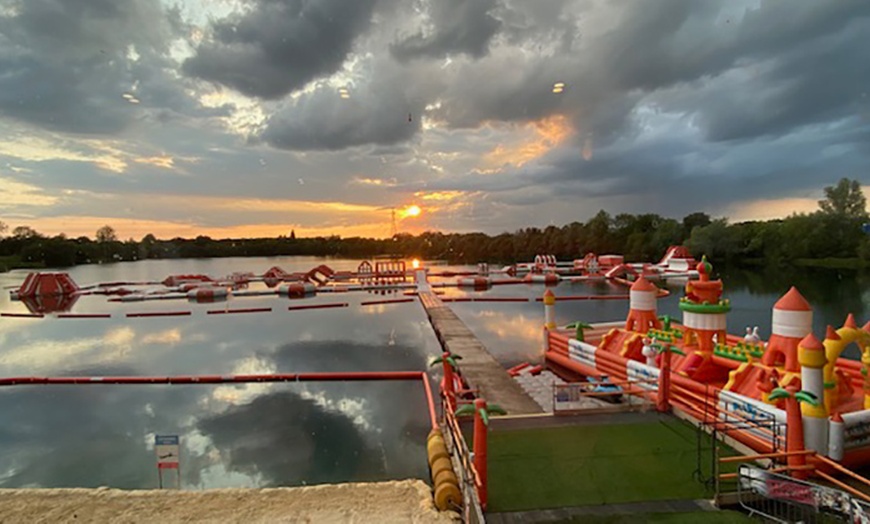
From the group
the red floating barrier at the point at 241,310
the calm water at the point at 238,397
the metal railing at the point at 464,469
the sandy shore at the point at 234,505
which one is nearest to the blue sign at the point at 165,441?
the sandy shore at the point at 234,505

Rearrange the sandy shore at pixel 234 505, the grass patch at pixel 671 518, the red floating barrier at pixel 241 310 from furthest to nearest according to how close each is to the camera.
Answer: the red floating barrier at pixel 241 310, the sandy shore at pixel 234 505, the grass patch at pixel 671 518

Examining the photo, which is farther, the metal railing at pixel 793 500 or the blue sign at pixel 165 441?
the blue sign at pixel 165 441

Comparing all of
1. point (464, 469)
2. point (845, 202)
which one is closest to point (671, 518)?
point (464, 469)

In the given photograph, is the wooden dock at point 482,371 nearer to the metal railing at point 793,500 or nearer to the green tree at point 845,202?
the metal railing at point 793,500

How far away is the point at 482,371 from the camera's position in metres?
16.0

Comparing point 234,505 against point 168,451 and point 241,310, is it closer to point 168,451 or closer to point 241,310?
point 168,451

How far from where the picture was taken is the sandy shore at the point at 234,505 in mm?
8711

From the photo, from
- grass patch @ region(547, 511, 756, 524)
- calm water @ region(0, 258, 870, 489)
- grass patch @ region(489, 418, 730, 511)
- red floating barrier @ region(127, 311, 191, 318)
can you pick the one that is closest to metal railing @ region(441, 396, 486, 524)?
grass patch @ region(489, 418, 730, 511)

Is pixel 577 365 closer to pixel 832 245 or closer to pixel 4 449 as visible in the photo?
pixel 4 449

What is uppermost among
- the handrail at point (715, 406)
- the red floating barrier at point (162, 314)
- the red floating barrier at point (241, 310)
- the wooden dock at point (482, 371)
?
the handrail at point (715, 406)

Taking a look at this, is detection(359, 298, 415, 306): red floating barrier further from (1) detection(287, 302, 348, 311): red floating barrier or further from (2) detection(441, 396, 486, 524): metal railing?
(2) detection(441, 396, 486, 524): metal railing

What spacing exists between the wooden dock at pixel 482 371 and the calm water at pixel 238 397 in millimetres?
1099

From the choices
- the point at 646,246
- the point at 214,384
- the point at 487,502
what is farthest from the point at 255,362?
the point at 646,246

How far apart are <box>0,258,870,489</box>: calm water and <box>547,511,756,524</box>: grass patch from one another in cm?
521
